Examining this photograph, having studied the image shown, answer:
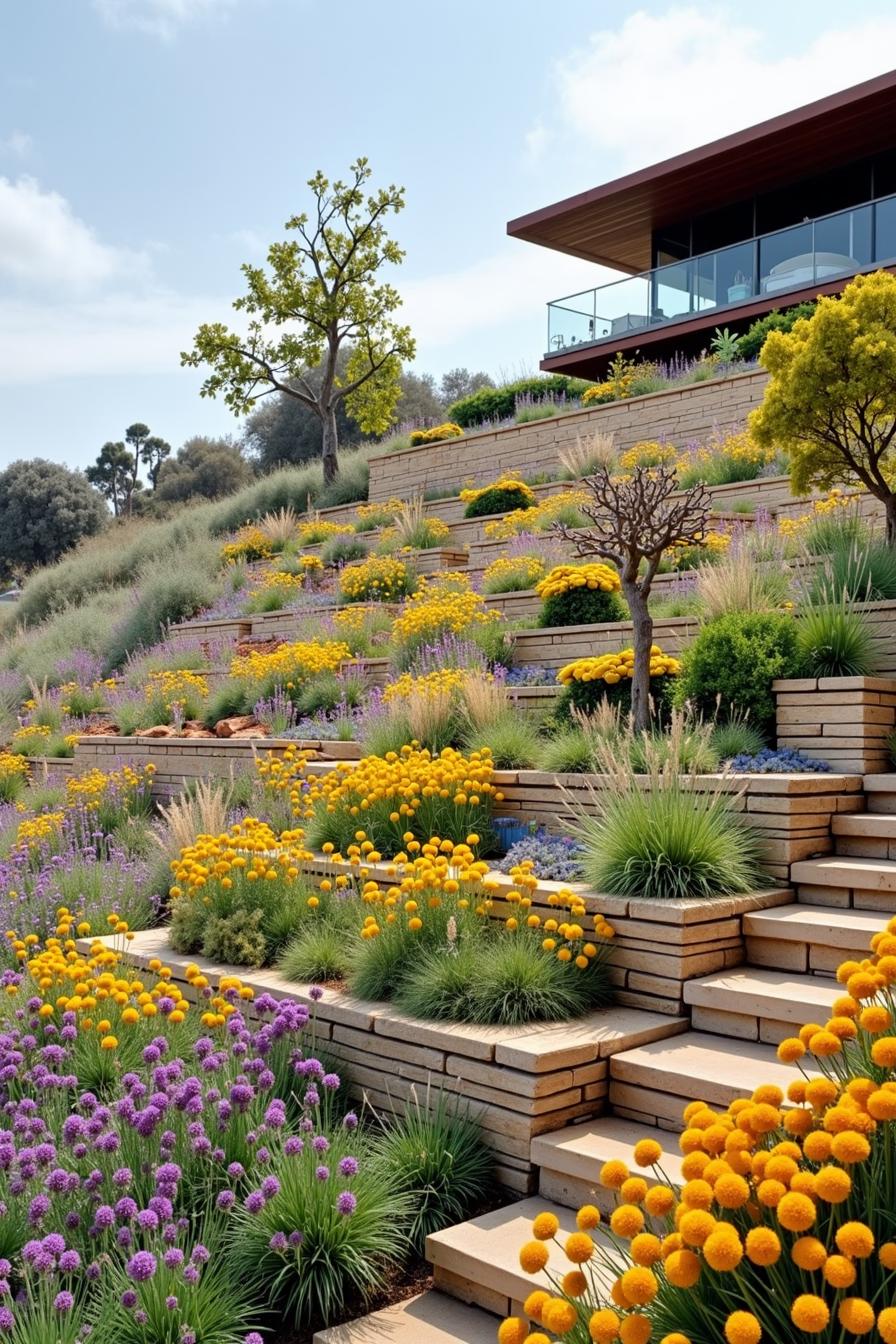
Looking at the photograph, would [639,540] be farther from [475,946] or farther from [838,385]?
[475,946]

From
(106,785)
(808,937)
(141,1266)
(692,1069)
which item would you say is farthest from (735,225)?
(141,1266)

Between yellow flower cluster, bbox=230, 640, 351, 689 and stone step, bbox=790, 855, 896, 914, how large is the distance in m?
5.19

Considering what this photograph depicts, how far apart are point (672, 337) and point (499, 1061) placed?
16.7 m

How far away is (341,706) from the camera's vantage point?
7684 mm

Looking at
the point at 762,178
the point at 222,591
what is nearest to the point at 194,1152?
the point at 222,591

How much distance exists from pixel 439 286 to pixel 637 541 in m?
6.69

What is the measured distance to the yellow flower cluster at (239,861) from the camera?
477 cm

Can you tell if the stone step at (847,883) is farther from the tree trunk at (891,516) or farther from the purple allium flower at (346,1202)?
the tree trunk at (891,516)

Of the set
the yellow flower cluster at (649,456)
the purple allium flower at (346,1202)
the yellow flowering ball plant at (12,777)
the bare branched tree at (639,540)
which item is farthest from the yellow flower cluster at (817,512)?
the yellow flowering ball plant at (12,777)

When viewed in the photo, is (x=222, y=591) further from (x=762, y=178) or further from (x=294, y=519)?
(x=762, y=178)

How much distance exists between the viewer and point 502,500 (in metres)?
12.5

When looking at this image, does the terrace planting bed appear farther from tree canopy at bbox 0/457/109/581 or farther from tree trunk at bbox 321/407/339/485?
tree canopy at bbox 0/457/109/581

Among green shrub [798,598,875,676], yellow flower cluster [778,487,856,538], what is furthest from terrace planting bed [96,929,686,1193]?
yellow flower cluster [778,487,856,538]

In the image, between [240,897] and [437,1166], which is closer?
[437,1166]
